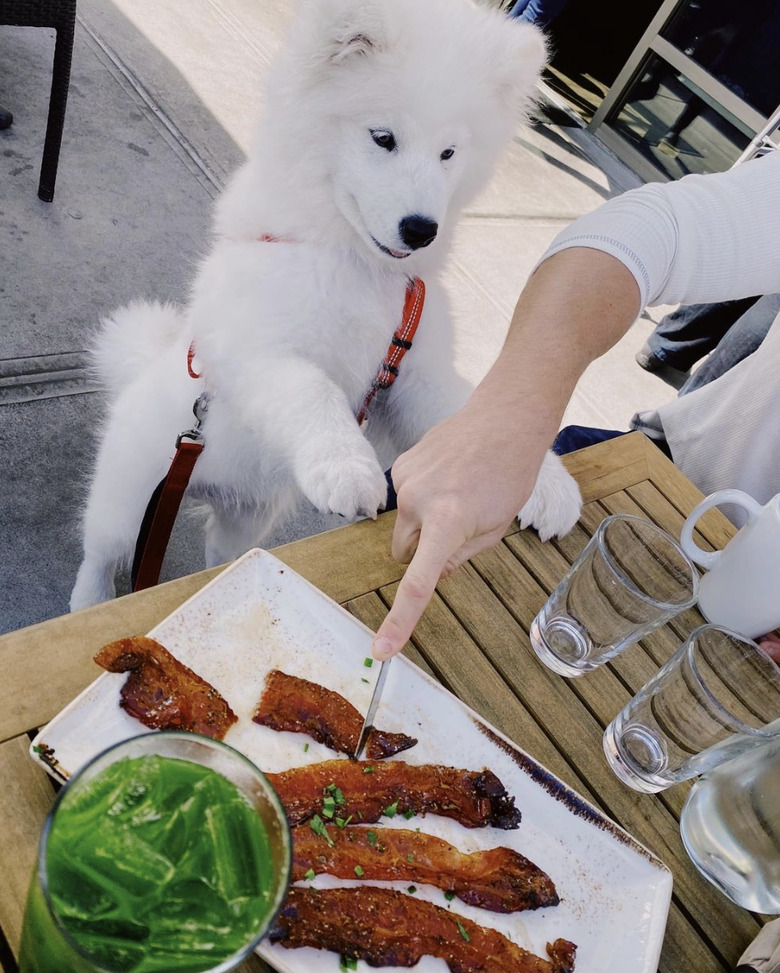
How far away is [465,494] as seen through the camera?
3.15 feet

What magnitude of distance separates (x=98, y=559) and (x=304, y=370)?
2.41ft

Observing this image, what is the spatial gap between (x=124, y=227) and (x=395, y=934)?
112 inches

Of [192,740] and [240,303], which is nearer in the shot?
[192,740]

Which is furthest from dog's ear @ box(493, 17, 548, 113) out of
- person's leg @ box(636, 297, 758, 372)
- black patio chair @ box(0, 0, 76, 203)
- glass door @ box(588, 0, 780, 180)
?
glass door @ box(588, 0, 780, 180)

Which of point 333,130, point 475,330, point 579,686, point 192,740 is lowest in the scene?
point 475,330

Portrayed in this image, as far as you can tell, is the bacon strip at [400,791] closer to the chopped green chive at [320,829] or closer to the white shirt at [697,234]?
the chopped green chive at [320,829]

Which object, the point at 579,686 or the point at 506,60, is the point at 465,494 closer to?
the point at 579,686

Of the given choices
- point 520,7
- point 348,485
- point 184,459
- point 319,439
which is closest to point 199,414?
point 184,459

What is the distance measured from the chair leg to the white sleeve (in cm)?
212

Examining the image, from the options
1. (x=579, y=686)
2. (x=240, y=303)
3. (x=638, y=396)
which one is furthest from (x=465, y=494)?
(x=638, y=396)

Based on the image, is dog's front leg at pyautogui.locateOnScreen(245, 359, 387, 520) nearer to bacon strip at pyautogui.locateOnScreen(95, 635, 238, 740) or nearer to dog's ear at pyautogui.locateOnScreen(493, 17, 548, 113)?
bacon strip at pyautogui.locateOnScreen(95, 635, 238, 740)

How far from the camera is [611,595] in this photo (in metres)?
1.08

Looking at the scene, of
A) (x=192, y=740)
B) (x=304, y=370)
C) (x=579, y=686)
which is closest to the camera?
(x=192, y=740)

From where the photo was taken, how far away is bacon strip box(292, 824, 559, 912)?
2.59 feet
